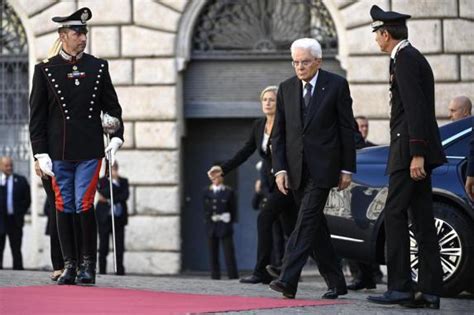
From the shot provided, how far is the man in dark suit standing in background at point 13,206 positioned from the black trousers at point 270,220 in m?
7.54

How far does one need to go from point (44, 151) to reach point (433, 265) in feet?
9.70

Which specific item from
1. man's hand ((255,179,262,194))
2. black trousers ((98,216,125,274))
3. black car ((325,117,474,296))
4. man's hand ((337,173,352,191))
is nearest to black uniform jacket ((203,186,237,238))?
man's hand ((255,179,262,194))

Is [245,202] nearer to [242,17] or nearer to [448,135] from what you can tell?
[242,17]

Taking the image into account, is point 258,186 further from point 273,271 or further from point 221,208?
point 273,271

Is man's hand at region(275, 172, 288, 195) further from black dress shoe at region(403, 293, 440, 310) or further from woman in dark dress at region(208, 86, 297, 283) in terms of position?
woman in dark dress at region(208, 86, 297, 283)

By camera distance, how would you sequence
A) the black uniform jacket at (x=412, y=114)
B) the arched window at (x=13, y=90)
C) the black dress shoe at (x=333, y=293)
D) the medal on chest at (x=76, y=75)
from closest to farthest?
the black uniform jacket at (x=412, y=114)
the black dress shoe at (x=333, y=293)
the medal on chest at (x=76, y=75)
the arched window at (x=13, y=90)

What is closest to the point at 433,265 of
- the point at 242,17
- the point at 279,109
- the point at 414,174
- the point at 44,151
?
the point at 414,174

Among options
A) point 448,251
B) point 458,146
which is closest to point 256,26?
point 458,146

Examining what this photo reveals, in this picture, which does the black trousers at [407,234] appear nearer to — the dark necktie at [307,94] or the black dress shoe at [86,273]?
the dark necktie at [307,94]

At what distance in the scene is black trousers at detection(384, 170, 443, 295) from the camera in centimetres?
1000

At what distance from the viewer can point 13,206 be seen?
66.2ft

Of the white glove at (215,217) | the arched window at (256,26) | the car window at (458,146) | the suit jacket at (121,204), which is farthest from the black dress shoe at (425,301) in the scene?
the arched window at (256,26)

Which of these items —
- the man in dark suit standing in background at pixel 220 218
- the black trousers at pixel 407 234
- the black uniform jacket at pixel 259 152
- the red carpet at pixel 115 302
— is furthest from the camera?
the man in dark suit standing in background at pixel 220 218

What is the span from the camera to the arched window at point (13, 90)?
839 inches
